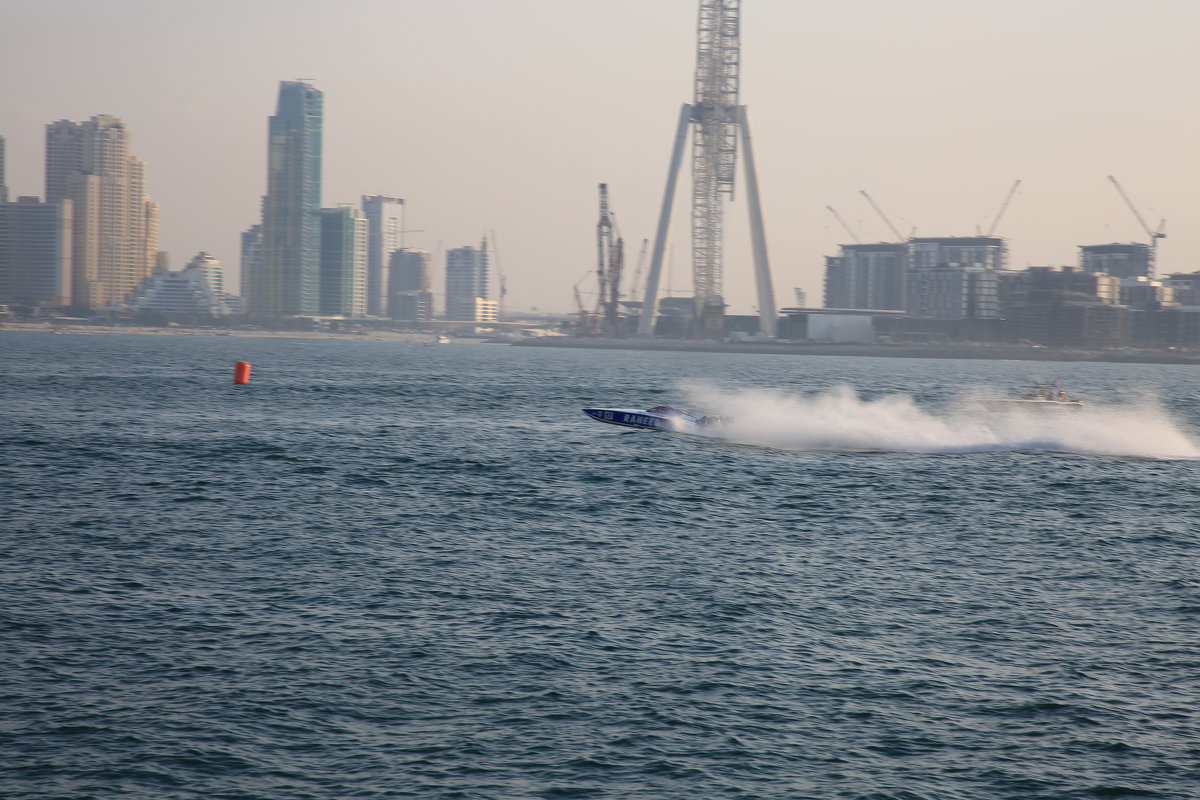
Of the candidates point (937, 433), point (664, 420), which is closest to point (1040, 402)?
point (937, 433)

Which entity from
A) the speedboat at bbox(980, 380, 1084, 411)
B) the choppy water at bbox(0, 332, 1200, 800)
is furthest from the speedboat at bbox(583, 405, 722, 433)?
the speedboat at bbox(980, 380, 1084, 411)

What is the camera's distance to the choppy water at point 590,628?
1540cm

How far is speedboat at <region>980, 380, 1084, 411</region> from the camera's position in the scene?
63013mm

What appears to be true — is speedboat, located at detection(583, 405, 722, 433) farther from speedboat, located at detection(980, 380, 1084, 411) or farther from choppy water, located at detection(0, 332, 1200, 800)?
speedboat, located at detection(980, 380, 1084, 411)

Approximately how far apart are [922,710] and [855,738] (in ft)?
5.74

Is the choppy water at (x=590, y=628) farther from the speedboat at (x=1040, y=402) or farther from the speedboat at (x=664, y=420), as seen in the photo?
the speedboat at (x=1040, y=402)

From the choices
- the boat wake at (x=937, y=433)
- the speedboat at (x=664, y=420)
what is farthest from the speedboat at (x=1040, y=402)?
the speedboat at (x=664, y=420)

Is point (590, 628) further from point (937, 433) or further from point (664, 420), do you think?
point (937, 433)

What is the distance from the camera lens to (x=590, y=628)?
21734mm

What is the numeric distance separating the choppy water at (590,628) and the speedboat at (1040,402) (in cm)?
1418

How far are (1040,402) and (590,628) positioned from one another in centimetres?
5010

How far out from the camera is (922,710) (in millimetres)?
17688

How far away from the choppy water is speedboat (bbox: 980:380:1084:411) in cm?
1418

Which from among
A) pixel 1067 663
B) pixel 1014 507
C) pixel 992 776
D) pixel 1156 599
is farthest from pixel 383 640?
pixel 1014 507
